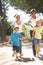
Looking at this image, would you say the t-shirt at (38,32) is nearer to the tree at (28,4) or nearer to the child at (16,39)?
the child at (16,39)

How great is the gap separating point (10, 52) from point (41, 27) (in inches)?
37.6

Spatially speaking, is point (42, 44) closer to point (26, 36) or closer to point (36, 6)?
point (26, 36)

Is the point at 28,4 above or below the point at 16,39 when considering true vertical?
above

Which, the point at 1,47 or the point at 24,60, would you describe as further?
the point at 1,47

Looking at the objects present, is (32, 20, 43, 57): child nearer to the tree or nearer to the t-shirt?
the t-shirt

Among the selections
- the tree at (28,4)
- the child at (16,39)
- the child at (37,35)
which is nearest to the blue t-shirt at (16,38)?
the child at (16,39)

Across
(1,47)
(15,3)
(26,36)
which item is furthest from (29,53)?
(15,3)

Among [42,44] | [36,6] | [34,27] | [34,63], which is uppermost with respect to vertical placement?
[36,6]

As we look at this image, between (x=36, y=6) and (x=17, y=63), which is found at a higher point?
(x=36, y=6)

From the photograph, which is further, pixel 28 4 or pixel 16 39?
pixel 28 4

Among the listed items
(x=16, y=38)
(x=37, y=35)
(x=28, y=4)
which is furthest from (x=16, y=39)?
(x=28, y=4)

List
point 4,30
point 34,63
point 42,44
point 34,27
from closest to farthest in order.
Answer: point 34,63, point 34,27, point 42,44, point 4,30

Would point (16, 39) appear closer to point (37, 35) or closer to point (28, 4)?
point (37, 35)

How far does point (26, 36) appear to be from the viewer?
17.0ft
